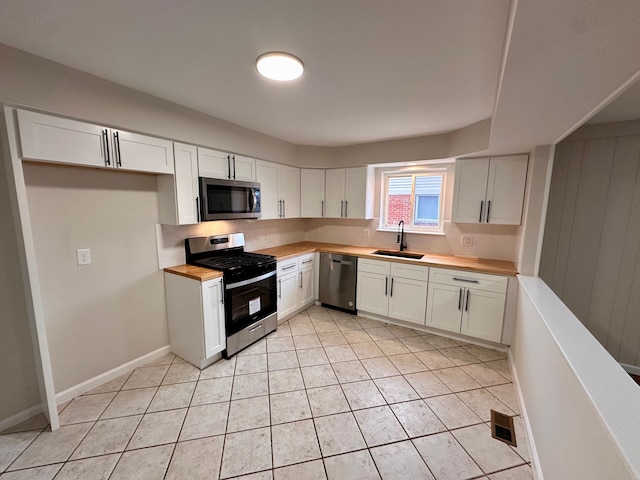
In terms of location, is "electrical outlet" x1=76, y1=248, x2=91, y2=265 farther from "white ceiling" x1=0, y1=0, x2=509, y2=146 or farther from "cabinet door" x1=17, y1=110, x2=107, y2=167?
"white ceiling" x1=0, y1=0, x2=509, y2=146

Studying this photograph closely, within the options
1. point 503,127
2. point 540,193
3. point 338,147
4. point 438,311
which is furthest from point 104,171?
point 540,193

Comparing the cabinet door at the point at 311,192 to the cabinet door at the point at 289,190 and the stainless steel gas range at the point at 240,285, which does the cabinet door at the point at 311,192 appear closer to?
the cabinet door at the point at 289,190

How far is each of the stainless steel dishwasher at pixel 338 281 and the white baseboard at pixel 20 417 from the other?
9.79 feet

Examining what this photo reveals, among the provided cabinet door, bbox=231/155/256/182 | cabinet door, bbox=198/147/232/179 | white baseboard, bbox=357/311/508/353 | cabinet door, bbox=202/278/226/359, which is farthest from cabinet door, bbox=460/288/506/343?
cabinet door, bbox=198/147/232/179

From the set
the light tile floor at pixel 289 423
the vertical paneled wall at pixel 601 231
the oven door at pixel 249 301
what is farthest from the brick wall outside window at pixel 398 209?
the oven door at pixel 249 301

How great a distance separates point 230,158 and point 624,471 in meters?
3.27

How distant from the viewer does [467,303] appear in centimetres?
288

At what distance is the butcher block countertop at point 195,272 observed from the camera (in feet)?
7.76

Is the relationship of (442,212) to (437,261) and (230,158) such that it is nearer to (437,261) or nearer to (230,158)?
(437,261)

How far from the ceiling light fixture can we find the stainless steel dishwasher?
2394 mm

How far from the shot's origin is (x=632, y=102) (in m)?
2.03

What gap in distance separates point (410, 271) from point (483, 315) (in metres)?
0.89

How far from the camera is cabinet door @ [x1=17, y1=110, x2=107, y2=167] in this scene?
5.30ft

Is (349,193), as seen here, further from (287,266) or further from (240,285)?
(240,285)
